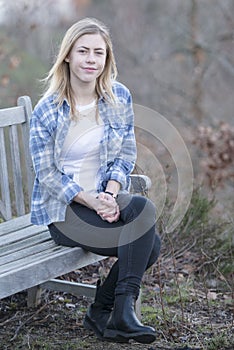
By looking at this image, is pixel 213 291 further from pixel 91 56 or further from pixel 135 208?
pixel 91 56

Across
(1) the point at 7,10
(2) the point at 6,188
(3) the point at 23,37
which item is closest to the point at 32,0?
(1) the point at 7,10

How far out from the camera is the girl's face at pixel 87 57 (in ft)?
11.6

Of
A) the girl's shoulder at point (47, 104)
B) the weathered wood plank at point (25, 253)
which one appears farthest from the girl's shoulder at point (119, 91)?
the weathered wood plank at point (25, 253)

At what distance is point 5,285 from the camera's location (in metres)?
3.01

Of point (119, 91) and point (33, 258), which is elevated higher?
point (119, 91)

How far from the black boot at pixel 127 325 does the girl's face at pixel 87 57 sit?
1035 mm

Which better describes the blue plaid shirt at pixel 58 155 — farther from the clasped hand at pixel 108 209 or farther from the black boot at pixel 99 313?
the black boot at pixel 99 313

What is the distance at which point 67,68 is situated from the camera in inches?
144

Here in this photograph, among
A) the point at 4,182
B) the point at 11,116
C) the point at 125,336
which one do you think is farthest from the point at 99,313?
the point at 11,116

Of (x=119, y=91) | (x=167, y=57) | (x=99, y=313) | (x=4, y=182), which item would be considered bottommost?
(x=167, y=57)

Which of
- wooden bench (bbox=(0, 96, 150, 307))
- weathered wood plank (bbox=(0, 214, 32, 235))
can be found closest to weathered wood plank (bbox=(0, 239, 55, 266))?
wooden bench (bbox=(0, 96, 150, 307))

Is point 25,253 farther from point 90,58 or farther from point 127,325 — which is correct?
point 90,58

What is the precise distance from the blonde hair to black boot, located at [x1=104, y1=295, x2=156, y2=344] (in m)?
0.91

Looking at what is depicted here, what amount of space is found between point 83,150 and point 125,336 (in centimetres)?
88
